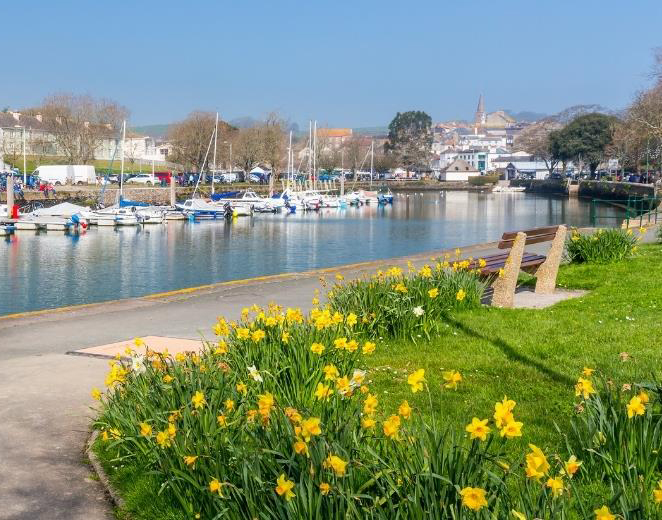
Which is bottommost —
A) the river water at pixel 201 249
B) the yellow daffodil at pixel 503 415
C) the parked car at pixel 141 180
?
the river water at pixel 201 249

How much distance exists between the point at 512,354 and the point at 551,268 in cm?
500

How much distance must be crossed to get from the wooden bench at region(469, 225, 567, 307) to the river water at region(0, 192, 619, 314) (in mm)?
18124

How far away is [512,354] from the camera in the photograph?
9.00 metres

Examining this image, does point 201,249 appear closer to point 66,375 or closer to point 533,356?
point 66,375

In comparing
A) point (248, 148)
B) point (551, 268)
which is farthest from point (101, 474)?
point (248, 148)

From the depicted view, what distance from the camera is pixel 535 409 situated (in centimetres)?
688

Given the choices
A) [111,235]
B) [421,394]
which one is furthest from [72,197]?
[421,394]

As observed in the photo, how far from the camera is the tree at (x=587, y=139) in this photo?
14050cm

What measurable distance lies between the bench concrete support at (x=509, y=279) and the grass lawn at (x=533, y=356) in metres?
0.32

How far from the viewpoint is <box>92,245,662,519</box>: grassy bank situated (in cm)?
449

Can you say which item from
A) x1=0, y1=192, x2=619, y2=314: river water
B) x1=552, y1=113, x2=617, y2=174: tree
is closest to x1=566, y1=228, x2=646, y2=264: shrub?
x1=0, y1=192, x2=619, y2=314: river water

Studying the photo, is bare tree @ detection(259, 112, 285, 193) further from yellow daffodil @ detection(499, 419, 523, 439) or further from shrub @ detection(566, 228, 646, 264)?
yellow daffodil @ detection(499, 419, 523, 439)

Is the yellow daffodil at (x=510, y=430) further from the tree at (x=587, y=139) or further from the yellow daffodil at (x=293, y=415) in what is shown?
the tree at (x=587, y=139)

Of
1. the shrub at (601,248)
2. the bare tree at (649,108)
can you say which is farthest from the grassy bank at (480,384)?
the bare tree at (649,108)
